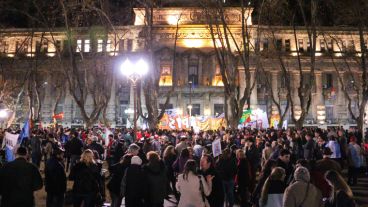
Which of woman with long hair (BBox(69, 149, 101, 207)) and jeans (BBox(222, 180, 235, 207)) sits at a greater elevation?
woman with long hair (BBox(69, 149, 101, 207))

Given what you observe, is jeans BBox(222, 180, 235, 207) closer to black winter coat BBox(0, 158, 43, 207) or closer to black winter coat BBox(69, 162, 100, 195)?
black winter coat BBox(69, 162, 100, 195)

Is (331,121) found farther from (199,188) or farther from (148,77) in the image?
(199,188)

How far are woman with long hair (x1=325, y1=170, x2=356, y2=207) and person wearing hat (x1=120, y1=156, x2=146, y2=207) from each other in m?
3.40

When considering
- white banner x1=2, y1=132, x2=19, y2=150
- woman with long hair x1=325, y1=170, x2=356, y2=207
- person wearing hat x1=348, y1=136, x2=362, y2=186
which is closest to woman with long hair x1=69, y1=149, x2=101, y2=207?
woman with long hair x1=325, y1=170, x2=356, y2=207

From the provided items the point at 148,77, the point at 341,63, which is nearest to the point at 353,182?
the point at 148,77

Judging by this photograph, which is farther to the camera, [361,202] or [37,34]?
[37,34]

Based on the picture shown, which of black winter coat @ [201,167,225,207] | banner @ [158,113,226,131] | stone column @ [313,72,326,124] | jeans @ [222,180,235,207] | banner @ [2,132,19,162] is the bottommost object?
jeans @ [222,180,235,207]

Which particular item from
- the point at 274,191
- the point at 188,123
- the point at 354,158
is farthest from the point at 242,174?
the point at 188,123

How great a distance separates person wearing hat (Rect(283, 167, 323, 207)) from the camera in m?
6.02

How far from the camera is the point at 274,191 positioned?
6.91 metres

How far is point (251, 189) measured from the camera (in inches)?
467

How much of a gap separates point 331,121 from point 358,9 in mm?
35229

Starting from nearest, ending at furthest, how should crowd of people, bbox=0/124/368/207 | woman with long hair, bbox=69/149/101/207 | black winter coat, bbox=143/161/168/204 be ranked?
crowd of people, bbox=0/124/368/207
black winter coat, bbox=143/161/168/204
woman with long hair, bbox=69/149/101/207

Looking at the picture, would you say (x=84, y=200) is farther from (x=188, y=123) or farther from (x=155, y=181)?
(x=188, y=123)
